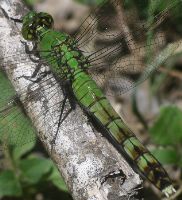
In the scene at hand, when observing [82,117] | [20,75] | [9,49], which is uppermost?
[9,49]

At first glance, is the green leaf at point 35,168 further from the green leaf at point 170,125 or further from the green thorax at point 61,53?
the green leaf at point 170,125

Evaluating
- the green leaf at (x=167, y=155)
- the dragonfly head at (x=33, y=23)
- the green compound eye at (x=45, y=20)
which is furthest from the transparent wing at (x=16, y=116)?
the green leaf at (x=167, y=155)

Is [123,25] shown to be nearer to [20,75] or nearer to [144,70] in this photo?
[144,70]

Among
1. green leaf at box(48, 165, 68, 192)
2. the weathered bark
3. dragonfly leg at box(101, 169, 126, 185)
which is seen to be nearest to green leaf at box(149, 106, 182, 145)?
green leaf at box(48, 165, 68, 192)

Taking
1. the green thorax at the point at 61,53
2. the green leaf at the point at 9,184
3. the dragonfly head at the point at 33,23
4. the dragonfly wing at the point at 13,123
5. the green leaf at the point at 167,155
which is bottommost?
the green leaf at the point at 167,155

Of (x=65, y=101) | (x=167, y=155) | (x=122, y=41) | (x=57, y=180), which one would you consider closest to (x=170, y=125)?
(x=167, y=155)

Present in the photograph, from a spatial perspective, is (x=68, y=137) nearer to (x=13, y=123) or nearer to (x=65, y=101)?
(x=65, y=101)

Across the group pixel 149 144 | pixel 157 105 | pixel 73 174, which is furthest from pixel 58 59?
pixel 157 105
